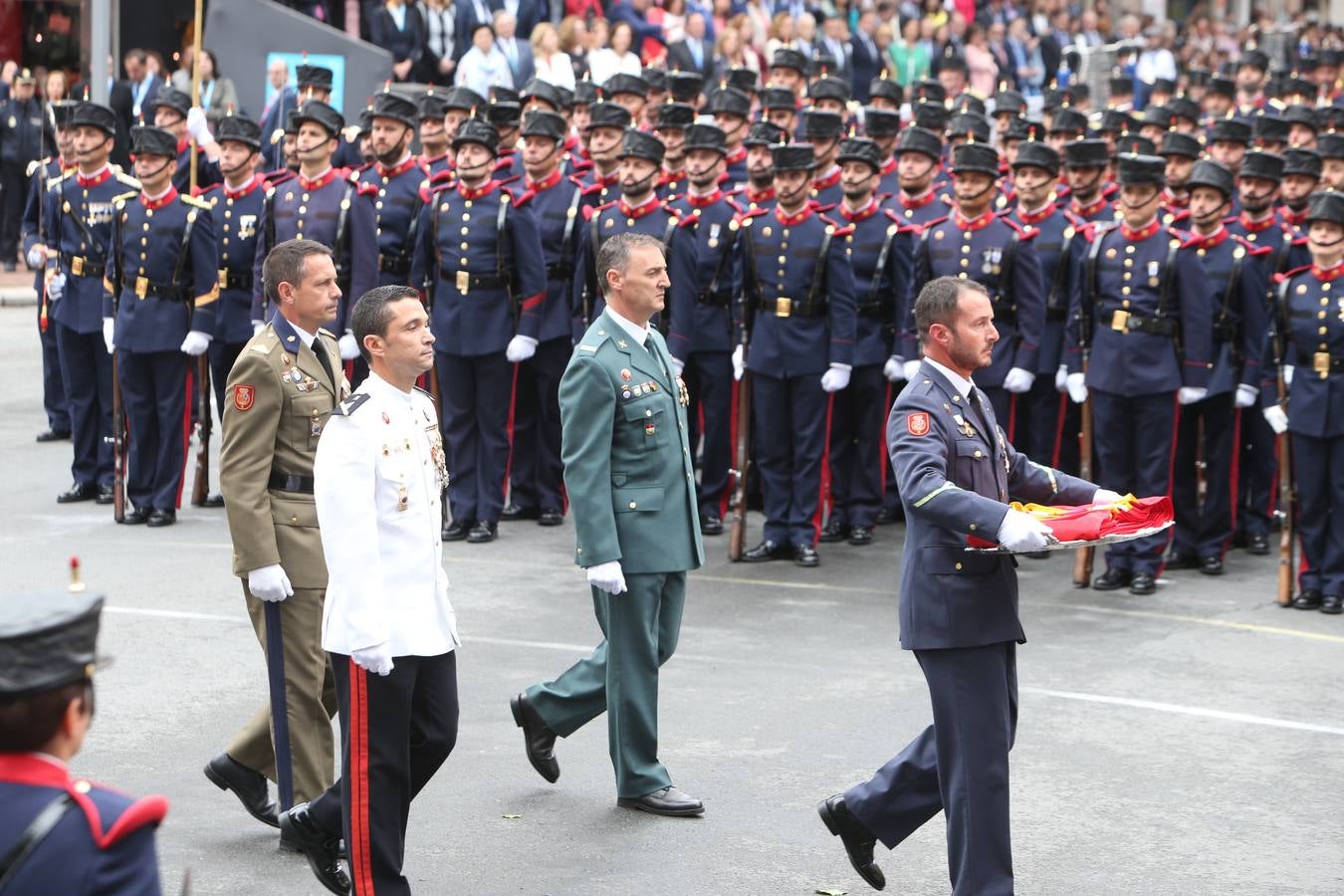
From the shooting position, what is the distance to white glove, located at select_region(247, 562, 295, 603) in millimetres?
5984

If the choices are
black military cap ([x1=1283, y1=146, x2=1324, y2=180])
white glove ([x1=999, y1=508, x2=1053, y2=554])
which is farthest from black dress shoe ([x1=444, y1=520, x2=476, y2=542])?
white glove ([x1=999, y1=508, x2=1053, y2=554])

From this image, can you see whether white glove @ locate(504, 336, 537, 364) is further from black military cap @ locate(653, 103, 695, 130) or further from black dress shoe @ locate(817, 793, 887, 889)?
black dress shoe @ locate(817, 793, 887, 889)

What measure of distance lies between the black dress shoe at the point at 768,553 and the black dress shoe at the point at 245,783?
4800 millimetres

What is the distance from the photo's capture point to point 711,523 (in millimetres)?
11758

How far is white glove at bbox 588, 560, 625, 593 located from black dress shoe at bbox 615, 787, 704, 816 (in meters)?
0.72

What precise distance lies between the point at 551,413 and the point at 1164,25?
20273mm

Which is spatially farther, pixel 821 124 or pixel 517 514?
pixel 821 124

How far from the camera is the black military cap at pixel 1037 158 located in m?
11.3

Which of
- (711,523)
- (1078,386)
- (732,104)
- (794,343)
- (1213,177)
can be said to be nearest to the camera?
(1078,386)

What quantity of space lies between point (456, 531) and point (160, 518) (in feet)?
5.63

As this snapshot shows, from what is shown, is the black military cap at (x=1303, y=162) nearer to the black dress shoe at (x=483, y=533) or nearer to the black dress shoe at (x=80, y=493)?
the black dress shoe at (x=483, y=533)

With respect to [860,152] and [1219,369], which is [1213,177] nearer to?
[1219,369]

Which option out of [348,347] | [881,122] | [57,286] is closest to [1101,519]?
[348,347]

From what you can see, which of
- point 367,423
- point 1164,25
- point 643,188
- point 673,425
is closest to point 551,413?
point 643,188
